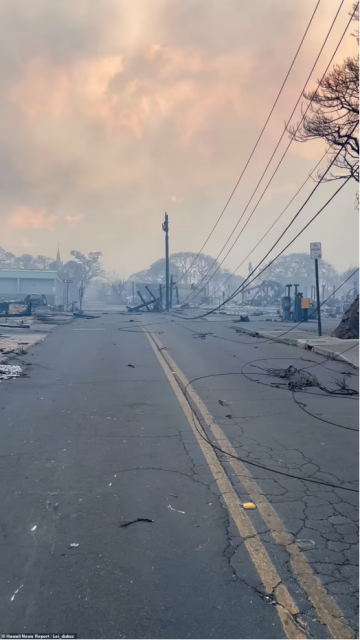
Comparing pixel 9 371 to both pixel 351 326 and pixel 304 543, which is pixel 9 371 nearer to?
pixel 304 543

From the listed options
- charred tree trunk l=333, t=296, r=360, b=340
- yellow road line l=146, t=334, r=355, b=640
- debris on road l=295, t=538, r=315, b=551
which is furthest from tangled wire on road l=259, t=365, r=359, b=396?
charred tree trunk l=333, t=296, r=360, b=340

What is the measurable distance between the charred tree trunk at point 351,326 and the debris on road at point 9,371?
12.1 metres

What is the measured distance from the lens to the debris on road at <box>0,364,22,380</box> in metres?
10.5

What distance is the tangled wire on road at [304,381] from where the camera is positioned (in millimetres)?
8977

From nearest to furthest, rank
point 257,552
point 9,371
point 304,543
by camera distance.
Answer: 1. point 257,552
2. point 304,543
3. point 9,371

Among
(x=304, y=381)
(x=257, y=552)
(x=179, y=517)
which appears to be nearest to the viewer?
(x=257, y=552)

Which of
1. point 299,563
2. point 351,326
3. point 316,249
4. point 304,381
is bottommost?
point 299,563

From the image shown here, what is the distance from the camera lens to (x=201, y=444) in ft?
19.2

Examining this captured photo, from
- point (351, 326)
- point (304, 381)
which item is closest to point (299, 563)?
point (304, 381)

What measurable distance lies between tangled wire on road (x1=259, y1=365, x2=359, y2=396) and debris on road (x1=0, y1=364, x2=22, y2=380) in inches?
219

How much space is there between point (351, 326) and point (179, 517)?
16.3 meters

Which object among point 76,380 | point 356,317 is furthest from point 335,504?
point 356,317

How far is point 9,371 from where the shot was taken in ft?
36.3

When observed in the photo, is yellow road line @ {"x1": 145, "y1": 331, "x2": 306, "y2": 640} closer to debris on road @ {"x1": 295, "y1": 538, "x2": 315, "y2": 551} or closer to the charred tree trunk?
debris on road @ {"x1": 295, "y1": 538, "x2": 315, "y2": 551}
